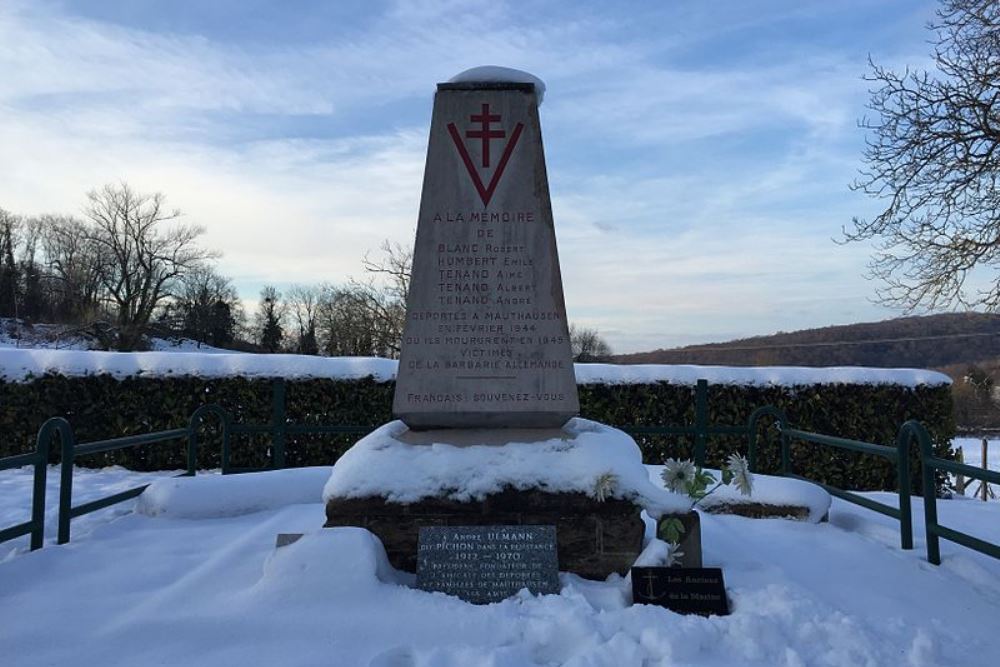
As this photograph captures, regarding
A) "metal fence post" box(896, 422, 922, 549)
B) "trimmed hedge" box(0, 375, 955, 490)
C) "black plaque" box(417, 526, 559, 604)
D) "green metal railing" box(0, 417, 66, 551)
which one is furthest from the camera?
"trimmed hedge" box(0, 375, 955, 490)

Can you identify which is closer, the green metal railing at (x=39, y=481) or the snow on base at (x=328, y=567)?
the snow on base at (x=328, y=567)

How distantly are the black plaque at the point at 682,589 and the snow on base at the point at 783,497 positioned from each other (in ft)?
6.31

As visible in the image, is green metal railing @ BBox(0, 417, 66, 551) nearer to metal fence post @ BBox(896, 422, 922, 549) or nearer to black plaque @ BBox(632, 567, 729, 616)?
black plaque @ BBox(632, 567, 729, 616)

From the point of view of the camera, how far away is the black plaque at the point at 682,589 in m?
3.27

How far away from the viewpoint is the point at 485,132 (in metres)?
4.48

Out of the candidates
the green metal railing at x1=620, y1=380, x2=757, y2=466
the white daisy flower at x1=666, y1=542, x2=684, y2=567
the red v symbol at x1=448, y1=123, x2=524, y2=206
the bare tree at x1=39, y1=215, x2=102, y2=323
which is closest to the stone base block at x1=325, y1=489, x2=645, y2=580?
the white daisy flower at x1=666, y1=542, x2=684, y2=567

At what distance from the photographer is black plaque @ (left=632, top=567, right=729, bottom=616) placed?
129 inches

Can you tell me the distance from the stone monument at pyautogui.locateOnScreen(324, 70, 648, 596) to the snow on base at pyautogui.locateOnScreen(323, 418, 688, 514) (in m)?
0.04

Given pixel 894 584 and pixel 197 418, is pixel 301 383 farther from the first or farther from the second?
pixel 894 584

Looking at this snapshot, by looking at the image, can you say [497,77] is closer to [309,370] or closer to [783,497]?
[783,497]

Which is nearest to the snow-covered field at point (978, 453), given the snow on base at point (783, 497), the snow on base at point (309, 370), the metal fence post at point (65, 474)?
the snow on base at point (309, 370)

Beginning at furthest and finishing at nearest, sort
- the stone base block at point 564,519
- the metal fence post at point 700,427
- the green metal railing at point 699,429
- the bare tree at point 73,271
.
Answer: the bare tree at point 73,271, the metal fence post at point 700,427, the green metal railing at point 699,429, the stone base block at point 564,519

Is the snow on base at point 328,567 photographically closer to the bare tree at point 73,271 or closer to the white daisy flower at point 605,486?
the white daisy flower at point 605,486

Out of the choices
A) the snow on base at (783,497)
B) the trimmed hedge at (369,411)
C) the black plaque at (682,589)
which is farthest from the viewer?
the trimmed hedge at (369,411)
